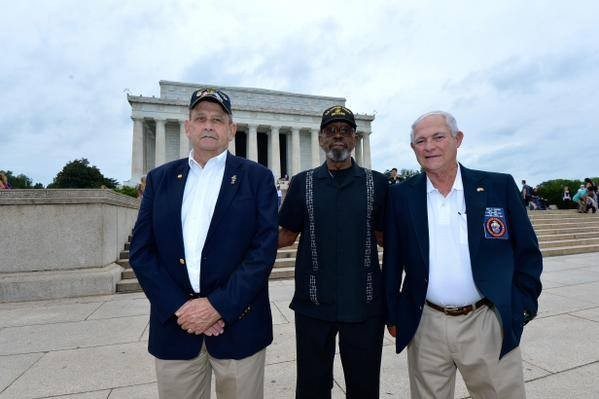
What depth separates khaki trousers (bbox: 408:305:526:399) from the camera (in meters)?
2.38

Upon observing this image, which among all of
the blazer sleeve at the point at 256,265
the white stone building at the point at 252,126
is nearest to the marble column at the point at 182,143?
the white stone building at the point at 252,126

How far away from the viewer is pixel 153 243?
2.59 m

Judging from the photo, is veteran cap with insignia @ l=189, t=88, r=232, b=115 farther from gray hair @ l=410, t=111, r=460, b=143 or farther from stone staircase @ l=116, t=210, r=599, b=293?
stone staircase @ l=116, t=210, r=599, b=293

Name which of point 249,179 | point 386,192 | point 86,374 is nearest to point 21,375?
point 86,374

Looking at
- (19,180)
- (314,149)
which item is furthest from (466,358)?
(19,180)

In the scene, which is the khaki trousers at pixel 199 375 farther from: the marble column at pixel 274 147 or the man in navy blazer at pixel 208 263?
the marble column at pixel 274 147

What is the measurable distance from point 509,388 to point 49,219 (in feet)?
28.7

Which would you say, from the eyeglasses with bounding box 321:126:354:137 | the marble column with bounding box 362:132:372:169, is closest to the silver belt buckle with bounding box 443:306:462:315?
the eyeglasses with bounding box 321:126:354:137

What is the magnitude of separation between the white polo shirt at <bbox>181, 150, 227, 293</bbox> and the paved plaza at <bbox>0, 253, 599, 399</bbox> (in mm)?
1842

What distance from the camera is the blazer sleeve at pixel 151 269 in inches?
90.9

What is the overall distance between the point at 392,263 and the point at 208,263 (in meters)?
1.38

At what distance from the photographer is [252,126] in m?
47.2

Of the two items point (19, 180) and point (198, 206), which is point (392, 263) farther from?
point (19, 180)

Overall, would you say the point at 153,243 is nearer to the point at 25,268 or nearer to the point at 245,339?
the point at 245,339
